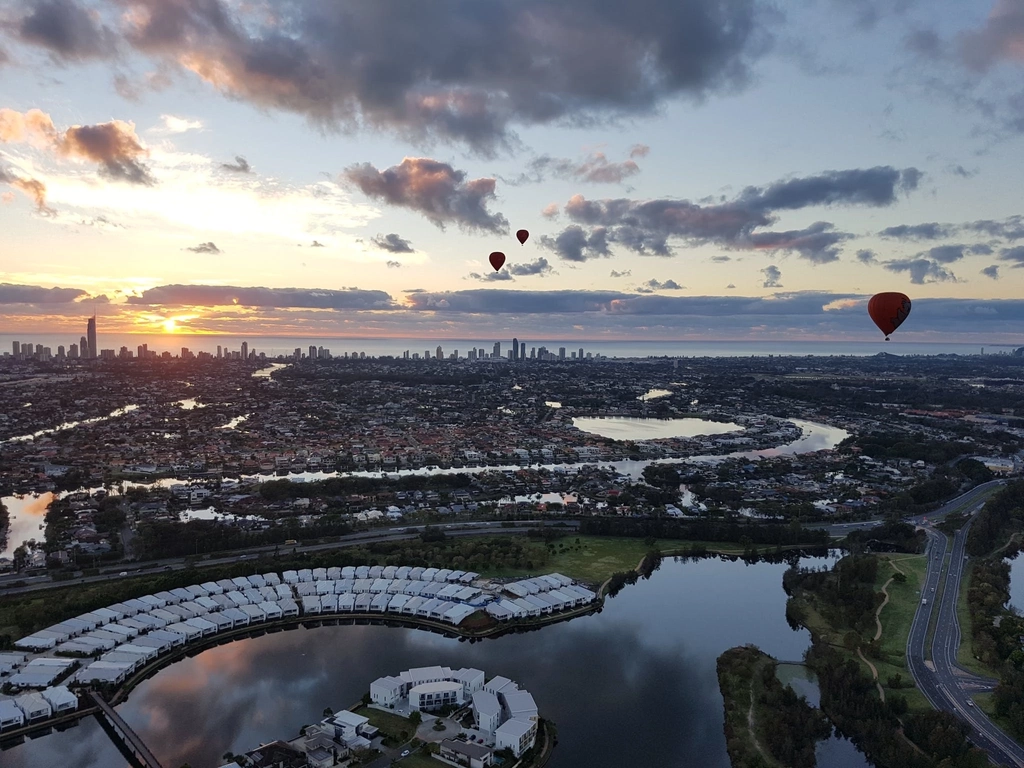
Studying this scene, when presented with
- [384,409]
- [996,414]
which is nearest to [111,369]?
[384,409]

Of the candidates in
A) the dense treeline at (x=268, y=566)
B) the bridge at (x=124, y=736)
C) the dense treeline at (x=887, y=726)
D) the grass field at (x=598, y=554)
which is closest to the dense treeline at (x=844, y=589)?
the dense treeline at (x=887, y=726)

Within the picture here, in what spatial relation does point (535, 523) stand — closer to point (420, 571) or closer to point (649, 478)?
point (420, 571)

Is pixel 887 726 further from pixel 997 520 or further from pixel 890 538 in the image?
pixel 997 520

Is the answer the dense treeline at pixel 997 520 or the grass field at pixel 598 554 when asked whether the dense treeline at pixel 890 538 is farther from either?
the grass field at pixel 598 554

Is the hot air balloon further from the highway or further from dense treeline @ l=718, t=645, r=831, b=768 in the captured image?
dense treeline @ l=718, t=645, r=831, b=768

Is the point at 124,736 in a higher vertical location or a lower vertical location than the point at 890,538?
lower

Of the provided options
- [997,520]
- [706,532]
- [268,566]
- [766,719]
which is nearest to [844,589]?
[706,532]
